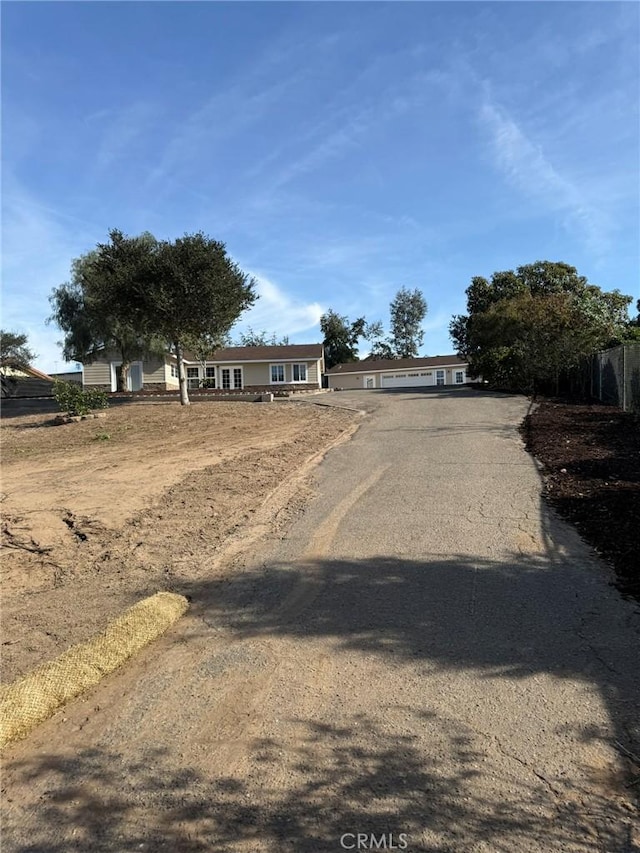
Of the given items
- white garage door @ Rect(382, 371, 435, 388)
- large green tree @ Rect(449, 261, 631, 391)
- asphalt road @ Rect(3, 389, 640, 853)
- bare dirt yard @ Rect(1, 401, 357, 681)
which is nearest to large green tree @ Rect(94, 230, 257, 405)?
bare dirt yard @ Rect(1, 401, 357, 681)

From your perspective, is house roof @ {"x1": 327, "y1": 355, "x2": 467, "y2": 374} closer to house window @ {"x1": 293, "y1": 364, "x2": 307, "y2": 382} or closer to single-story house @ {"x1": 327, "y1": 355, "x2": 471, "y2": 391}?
single-story house @ {"x1": 327, "y1": 355, "x2": 471, "y2": 391}

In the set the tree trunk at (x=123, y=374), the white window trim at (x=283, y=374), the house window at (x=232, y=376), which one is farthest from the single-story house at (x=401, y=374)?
the tree trunk at (x=123, y=374)

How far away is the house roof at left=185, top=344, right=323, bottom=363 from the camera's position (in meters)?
44.1

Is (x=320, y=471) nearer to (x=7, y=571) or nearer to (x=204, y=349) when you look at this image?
(x=7, y=571)

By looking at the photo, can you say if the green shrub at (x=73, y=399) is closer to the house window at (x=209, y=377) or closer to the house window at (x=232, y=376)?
the house window at (x=209, y=377)

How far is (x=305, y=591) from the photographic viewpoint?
502cm

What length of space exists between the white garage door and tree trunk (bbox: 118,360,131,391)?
27.3 metres

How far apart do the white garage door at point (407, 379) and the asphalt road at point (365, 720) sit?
53312 millimetres

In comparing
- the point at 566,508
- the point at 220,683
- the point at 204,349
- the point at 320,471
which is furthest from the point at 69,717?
the point at 204,349

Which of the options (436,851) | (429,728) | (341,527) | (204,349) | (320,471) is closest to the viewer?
(436,851)

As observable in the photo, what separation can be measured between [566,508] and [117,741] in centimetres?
567

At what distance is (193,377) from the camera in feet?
147

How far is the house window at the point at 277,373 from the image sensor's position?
44406mm

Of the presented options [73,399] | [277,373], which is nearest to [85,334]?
[277,373]
